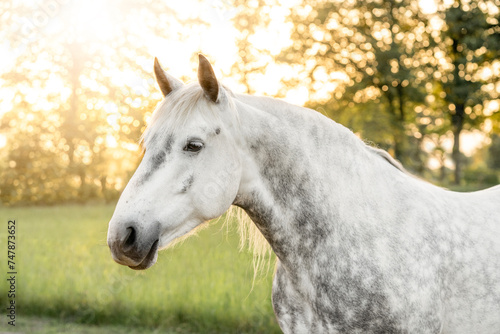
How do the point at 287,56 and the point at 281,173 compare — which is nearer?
the point at 281,173

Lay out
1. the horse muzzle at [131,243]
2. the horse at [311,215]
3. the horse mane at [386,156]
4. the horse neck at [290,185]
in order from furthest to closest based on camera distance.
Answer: the horse mane at [386,156]
the horse neck at [290,185]
the horse at [311,215]
the horse muzzle at [131,243]

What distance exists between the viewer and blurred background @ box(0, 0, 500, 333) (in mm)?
5527

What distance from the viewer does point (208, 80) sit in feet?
6.80

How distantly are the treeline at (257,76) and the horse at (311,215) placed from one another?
829 mm

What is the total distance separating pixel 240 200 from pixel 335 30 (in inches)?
899

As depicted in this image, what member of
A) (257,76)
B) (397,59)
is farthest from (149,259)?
(397,59)

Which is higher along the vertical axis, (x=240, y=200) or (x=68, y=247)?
(x=240, y=200)

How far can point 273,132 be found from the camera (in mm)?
2252

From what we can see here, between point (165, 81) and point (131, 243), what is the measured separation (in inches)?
32.2

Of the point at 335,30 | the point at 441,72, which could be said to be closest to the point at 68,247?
the point at 335,30

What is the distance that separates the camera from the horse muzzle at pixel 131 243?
192 centimetres

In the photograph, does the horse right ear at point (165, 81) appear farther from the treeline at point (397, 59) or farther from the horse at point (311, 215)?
the treeline at point (397, 59)

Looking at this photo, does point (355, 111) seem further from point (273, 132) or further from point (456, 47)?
point (273, 132)

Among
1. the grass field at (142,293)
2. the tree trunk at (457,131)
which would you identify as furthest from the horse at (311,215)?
the tree trunk at (457,131)
